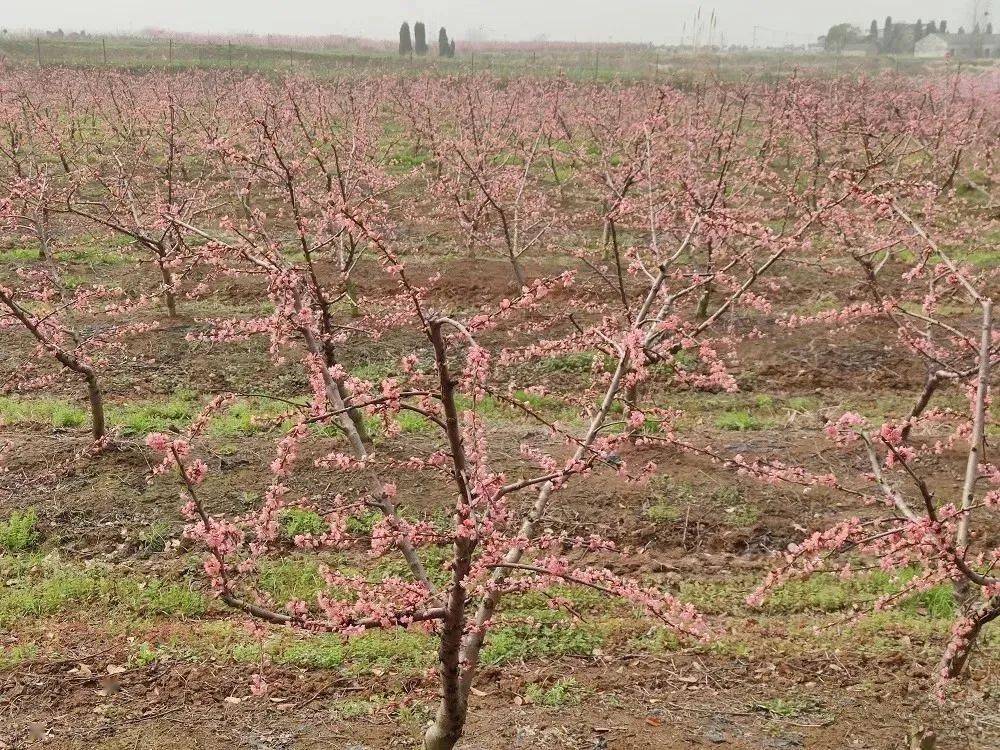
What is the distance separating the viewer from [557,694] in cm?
561

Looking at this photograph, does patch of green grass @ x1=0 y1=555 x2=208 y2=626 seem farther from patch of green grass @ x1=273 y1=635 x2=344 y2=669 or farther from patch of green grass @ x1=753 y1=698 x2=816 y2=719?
patch of green grass @ x1=753 y1=698 x2=816 y2=719

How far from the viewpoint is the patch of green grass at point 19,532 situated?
24.5 feet

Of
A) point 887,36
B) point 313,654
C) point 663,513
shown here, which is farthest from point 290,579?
point 887,36

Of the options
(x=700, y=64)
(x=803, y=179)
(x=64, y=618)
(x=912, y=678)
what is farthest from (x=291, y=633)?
(x=700, y=64)

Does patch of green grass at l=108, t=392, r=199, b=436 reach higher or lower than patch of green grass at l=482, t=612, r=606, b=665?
higher

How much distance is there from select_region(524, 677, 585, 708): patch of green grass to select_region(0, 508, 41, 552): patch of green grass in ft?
16.0

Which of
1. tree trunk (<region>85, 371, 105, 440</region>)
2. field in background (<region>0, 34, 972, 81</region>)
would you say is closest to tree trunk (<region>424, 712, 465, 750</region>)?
tree trunk (<region>85, 371, 105, 440</region>)

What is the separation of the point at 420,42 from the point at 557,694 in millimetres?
63282

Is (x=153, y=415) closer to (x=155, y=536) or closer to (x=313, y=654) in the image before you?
(x=155, y=536)

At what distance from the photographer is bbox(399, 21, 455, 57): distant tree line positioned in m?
60.4

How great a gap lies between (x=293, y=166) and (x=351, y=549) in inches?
216

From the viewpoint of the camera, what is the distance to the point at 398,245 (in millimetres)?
17344

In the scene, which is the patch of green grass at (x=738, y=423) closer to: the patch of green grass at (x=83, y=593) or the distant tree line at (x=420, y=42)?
the patch of green grass at (x=83, y=593)

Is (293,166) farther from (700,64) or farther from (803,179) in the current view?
(700,64)
